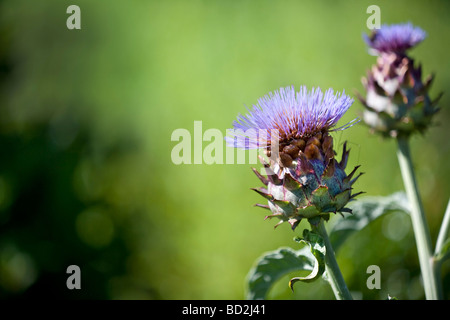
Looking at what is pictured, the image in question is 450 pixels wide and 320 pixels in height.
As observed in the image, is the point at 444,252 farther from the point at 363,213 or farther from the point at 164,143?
the point at 164,143

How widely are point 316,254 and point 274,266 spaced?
0.25 metres

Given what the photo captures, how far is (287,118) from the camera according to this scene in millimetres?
866

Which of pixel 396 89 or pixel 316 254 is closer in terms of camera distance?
pixel 316 254

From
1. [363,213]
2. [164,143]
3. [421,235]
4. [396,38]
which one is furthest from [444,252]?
[164,143]

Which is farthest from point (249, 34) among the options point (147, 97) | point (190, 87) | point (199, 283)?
point (199, 283)

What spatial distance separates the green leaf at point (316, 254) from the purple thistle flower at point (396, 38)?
63 cm

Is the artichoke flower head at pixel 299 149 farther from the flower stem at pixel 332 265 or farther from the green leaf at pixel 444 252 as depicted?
the green leaf at pixel 444 252

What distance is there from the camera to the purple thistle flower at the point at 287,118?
86cm

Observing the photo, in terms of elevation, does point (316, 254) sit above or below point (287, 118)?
below

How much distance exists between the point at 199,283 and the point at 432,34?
1.82 meters

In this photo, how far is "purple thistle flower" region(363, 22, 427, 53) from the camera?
1.19 m

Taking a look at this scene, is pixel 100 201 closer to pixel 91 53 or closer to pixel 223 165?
pixel 223 165

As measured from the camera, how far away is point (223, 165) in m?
2.47

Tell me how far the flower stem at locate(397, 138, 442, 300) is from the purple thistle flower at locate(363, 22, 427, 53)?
246mm
